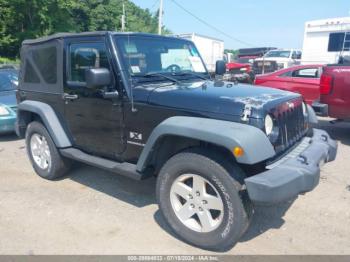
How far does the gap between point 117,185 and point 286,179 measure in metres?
2.59

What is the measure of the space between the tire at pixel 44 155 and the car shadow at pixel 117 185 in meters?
0.30

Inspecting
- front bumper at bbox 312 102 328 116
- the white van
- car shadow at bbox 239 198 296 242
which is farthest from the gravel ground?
the white van

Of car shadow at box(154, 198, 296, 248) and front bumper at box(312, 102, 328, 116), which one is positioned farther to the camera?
front bumper at box(312, 102, 328, 116)

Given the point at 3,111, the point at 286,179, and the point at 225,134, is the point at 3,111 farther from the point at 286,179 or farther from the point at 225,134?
the point at 286,179

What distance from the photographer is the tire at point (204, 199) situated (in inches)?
113

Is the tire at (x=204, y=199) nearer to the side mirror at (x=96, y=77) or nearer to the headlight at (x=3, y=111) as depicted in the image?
the side mirror at (x=96, y=77)

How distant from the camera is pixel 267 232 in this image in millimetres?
3475

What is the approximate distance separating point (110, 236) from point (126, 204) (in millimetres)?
716

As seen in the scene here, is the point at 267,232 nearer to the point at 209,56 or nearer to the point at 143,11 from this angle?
the point at 209,56

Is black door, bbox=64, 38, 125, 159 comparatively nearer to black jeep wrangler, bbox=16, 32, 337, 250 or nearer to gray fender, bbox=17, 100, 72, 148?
black jeep wrangler, bbox=16, 32, 337, 250

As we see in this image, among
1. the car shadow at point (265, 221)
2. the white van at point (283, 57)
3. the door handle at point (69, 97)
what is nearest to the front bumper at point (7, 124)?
the door handle at point (69, 97)

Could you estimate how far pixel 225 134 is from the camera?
9.02 ft

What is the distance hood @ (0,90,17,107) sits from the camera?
23.6ft

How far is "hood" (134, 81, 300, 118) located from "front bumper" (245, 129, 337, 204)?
492mm
